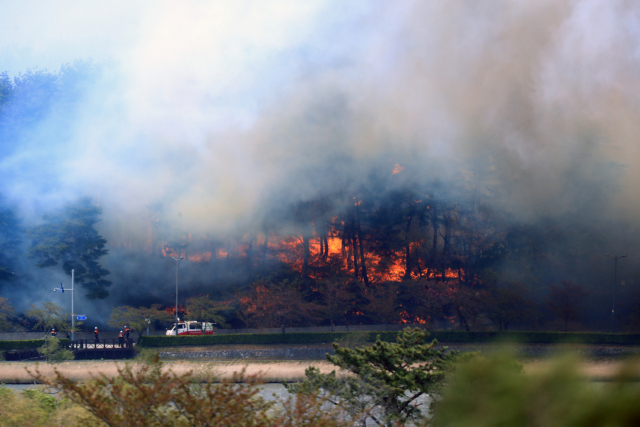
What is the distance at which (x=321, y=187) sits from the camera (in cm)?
5812

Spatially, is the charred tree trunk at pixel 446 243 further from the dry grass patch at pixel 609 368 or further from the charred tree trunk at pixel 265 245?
A: the dry grass patch at pixel 609 368

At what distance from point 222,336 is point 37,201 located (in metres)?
29.6

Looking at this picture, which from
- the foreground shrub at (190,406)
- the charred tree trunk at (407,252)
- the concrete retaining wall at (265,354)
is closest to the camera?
the foreground shrub at (190,406)

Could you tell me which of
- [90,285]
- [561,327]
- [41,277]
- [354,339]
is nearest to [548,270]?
[561,327]

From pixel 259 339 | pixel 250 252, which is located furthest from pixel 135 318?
pixel 250 252

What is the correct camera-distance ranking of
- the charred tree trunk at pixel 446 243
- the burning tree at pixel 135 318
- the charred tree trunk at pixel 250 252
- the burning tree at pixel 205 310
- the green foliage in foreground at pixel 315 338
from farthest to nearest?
the charred tree trunk at pixel 250 252, the charred tree trunk at pixel 446 243, the burning tree at pixel 205 310, the burning tree at pixel 135 318, the green foliage in foreground at pixel 315 338

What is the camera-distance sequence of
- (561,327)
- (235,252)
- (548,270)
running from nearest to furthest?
(561,327) → (548,270) → (235,252)

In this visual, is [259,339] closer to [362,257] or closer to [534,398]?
[362,257]

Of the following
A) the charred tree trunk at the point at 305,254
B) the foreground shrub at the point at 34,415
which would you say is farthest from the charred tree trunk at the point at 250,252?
the foreground shrub at the point at 34,415

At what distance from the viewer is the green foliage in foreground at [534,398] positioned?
2.46 meters

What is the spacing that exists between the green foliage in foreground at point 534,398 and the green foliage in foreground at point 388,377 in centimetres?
863

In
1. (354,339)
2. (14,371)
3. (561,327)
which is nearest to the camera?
(14,371)

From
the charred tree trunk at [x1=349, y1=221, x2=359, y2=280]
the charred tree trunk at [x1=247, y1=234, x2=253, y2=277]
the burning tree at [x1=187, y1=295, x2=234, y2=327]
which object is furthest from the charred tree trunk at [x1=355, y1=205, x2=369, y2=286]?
the burning tree at [x1=187, y1=295, x2=234, y2=327]

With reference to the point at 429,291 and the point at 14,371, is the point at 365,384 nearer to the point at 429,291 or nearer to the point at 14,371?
the point at 14,371
